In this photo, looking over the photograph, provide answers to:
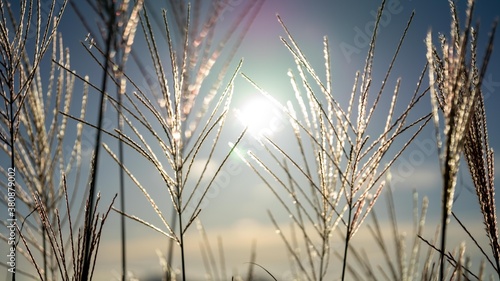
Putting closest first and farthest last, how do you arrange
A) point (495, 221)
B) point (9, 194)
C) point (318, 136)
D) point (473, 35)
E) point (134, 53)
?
point (134, 53) → point (495, 221) → point (473, 35) → point (318, 136) → point (9, 194)

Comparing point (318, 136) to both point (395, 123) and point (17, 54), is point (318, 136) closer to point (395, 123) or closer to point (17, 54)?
point (395, 123)

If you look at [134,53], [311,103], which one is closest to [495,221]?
[311,103]

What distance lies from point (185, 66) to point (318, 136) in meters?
0.71

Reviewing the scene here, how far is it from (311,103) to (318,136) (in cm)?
13

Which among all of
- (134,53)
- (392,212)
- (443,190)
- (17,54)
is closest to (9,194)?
(17,54)

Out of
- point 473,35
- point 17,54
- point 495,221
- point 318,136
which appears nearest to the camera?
point 495,221

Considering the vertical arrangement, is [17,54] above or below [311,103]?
above

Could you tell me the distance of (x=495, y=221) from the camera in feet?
4.81

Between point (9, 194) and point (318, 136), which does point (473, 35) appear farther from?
point (9, 194)

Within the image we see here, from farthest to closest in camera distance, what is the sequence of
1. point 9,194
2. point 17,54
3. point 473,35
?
point 9,194, point 17,54, point 473,35

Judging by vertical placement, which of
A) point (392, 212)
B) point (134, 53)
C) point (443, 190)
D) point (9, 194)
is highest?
point (9, 194)

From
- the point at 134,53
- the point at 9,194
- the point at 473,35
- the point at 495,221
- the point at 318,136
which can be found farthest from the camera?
the point at 9,194

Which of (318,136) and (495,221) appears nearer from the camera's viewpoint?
(495,221)

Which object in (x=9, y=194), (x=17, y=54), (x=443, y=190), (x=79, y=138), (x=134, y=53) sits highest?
(x=17, y=54)
